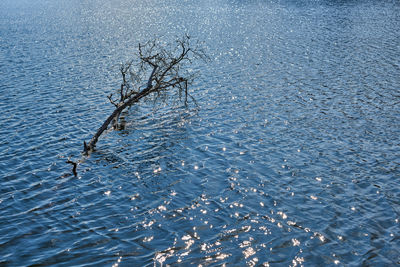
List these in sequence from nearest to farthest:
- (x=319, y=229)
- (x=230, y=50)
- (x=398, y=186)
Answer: (x=319, y=229)
(x=398, y=186)
(x=230, y=50)

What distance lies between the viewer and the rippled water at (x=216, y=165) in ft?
55.3

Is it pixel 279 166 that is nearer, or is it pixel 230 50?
pixel 279 166

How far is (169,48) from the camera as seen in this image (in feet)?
A: 200

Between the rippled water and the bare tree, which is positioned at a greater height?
the bare tree

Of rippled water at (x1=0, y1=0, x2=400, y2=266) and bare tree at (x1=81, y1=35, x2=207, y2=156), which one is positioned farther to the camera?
bare tree at (x1=81, y1=35, x2=207, y2=156)

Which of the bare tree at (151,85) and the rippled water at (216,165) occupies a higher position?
the bare tree at (151,85)

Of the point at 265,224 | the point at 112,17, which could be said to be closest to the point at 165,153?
the point at 265,224

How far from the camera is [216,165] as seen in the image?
24172 millimetres

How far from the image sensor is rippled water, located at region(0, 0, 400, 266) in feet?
55.3

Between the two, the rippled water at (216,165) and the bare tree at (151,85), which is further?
the bare tree at (151,85)

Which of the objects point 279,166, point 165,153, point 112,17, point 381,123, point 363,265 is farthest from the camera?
point 112,17

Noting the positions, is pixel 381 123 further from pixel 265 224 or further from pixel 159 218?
pixel 159 218

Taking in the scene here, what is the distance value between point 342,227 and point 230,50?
43567mm

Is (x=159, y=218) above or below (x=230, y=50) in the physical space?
below
